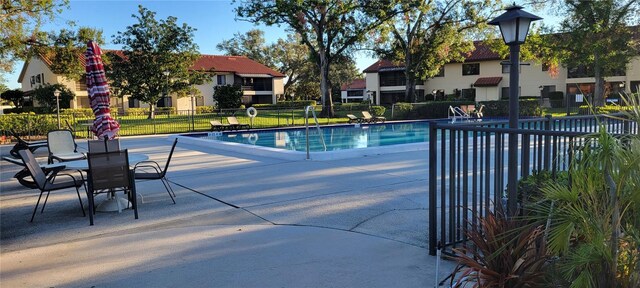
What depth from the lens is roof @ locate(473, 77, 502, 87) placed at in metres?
47.0

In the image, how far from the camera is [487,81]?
47.6 metres

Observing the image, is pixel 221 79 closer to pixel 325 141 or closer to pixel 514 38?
pixel 325 141

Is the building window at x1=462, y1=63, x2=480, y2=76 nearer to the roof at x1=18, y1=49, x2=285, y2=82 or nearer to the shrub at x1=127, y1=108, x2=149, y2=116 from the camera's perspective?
the roof at x1=18, y1=49, x2=285, y2=82

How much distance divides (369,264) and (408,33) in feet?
116

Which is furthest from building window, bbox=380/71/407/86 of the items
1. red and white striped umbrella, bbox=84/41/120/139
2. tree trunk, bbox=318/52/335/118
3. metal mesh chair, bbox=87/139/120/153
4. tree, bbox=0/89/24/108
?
metal mesh chair, bbox=87/139/120/153

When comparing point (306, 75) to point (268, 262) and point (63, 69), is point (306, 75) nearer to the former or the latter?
point (63, 69)

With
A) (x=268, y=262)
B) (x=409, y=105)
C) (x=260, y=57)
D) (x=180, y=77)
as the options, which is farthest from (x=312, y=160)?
(x=260, y=57)

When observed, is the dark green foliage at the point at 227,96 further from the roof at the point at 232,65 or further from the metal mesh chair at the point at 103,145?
the metal mesh chair at the point at 103,145

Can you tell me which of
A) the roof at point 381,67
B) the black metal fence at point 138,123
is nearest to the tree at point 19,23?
the black metal fence at point 138,123

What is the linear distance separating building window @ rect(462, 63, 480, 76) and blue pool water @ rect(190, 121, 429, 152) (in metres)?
24.1

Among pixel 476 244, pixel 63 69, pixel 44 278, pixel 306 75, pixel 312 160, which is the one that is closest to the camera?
pixel 476 244

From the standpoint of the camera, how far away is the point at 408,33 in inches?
1471

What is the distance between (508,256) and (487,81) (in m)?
47.9

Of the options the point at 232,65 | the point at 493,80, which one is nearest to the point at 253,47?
the point at 232,65
